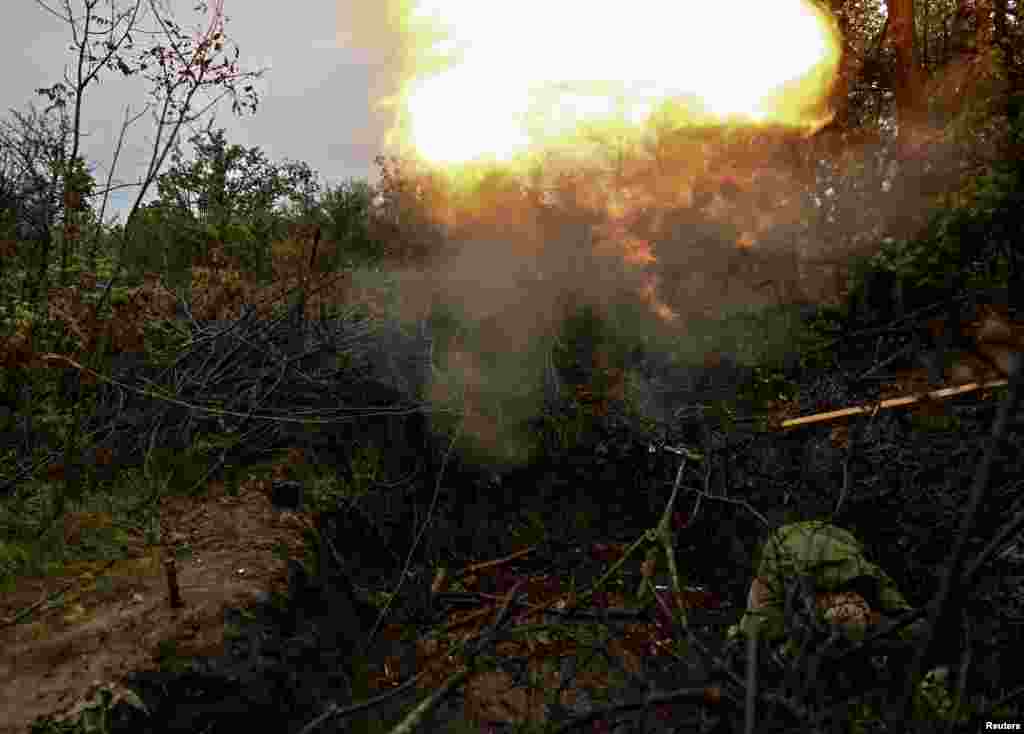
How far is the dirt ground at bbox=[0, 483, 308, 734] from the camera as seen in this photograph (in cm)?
354

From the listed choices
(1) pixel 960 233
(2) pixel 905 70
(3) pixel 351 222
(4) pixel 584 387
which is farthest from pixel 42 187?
(3) pixel 351 222

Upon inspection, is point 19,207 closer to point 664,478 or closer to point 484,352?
point 484,352

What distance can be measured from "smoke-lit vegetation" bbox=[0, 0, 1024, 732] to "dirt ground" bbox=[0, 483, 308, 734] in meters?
0.19

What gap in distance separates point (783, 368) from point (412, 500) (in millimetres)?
4552

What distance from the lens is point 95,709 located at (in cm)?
335

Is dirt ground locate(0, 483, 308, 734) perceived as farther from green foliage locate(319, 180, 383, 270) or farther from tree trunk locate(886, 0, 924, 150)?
tree trunk locate(886, 0, 924, 150)

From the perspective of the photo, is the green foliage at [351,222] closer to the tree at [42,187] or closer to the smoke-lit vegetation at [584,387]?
the smoke-lit vegetation at [584,387]

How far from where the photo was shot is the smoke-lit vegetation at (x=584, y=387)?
2943mm

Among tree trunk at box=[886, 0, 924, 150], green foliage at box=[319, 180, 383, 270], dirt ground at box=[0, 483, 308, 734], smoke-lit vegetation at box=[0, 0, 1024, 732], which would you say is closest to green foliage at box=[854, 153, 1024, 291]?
smoke-lit vegetation at box=[0, 0, 1024, 732]

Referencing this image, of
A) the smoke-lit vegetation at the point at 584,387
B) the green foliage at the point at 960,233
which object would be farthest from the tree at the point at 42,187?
the green foliage at the point at 960,233

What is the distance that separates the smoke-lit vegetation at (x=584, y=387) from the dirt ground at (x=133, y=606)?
0.19 m

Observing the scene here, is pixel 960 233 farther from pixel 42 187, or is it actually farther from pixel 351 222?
pixel 351 222

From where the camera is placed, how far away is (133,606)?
434cm

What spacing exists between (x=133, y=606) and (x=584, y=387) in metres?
5.34
